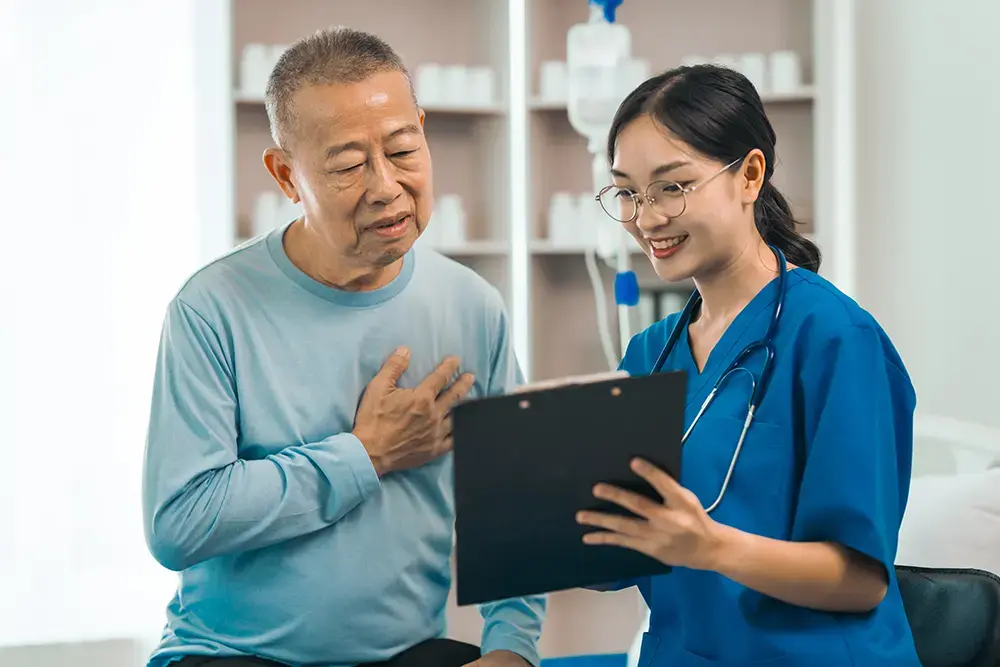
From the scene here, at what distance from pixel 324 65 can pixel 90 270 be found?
62.3 inches

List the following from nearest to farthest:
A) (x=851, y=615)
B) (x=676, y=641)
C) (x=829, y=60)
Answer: (x=851, y=615), (x=676, y=641), (x=829, y=60)

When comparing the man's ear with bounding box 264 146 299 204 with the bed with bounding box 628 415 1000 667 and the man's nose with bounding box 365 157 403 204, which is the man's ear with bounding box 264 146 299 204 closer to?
the man's nose with bounding box 365 157 403 204

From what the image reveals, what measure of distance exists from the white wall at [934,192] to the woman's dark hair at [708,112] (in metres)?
1.02

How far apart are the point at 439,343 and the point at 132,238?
152 centimetres

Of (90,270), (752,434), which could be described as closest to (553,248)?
(90,270)

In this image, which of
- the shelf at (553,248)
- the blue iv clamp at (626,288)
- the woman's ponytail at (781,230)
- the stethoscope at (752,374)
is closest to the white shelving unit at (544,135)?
the shelf at (553,248)

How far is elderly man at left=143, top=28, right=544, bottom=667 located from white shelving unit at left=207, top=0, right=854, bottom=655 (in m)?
1.45

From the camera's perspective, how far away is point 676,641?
1.20m

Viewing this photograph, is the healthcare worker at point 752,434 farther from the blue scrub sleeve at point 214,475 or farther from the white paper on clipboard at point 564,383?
the blue scrub sleeve at point 214,475

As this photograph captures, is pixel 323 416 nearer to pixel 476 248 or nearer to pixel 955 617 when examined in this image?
→ pixel 955 617

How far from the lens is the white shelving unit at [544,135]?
2969 mm

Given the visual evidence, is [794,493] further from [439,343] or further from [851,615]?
[439,343]

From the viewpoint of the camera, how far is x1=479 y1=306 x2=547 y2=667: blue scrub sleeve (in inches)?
54.4

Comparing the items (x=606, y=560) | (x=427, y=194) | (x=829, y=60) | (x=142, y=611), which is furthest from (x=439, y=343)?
(x=829, y=60)
